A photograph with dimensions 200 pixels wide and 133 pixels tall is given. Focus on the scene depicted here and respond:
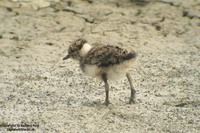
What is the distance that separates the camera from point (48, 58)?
27.6 ft

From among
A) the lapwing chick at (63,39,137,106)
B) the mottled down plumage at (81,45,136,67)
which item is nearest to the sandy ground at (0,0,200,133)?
the lapwing chick at (63,39,137,106)

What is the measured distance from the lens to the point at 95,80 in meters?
7.66

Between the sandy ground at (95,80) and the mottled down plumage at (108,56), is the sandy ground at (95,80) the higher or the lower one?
the lower one

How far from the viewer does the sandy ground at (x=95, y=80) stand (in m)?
6.15

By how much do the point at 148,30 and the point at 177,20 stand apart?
691 mm

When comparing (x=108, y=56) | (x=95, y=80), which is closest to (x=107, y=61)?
(x=108, y=56)

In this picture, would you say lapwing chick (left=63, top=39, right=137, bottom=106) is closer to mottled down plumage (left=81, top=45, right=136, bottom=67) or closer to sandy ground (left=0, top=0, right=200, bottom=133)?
mottled down plumage (left=81, top=45, right=136, bottom=67)

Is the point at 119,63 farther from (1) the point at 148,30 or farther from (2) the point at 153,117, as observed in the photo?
(1) the point at 148,30

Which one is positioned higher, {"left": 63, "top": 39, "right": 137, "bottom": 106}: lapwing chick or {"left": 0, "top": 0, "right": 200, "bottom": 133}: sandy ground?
{"left": 63, "top": 39, "right": 137, "bottom": 106}: lapwing chick

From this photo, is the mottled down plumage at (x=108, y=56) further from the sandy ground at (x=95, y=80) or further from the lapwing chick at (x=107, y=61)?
the sandy ground at (x=95, y=80)

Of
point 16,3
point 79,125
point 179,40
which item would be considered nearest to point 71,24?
point 16,3

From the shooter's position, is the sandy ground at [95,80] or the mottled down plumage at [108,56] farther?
the mottled down plumage at [108,56]

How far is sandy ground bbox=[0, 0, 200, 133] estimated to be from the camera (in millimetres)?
6148

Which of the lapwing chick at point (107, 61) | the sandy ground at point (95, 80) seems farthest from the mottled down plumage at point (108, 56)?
the sandy ground at point (95, 80)
